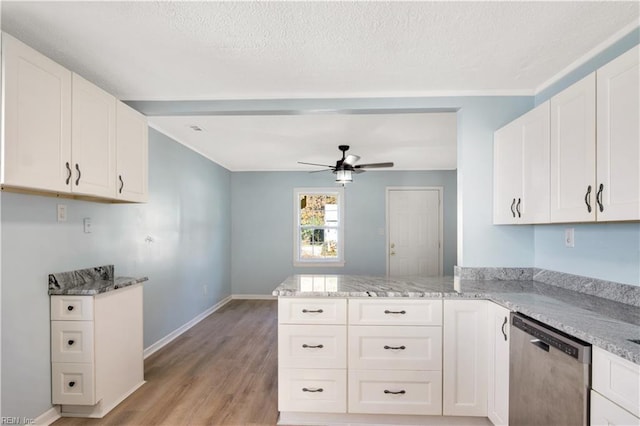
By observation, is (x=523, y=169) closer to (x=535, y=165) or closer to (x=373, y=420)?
(x=535, y=165)

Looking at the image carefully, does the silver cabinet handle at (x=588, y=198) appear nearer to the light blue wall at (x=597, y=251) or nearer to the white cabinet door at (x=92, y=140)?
the light blue wall at (x=597, y=251)

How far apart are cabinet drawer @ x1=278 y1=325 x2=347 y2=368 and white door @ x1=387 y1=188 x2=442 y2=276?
4.11 metres

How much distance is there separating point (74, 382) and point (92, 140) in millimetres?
1591

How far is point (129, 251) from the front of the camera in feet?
9.91

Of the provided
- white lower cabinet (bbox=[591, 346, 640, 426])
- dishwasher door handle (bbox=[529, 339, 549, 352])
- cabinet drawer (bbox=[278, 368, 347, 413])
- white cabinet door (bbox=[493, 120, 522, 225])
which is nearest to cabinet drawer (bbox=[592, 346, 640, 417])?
white lower cabinet (bbox=[591, 346, 640, 426])

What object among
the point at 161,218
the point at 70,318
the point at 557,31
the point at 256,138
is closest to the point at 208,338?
the point at 161,218

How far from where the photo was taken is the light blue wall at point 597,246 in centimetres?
174

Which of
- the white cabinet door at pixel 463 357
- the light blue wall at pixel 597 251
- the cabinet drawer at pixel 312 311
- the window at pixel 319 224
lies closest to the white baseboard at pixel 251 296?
the window at pixel 319 224

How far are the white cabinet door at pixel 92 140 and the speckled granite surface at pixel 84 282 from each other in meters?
0.64

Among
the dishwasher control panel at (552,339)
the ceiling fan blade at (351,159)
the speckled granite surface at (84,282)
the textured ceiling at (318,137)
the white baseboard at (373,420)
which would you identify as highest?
the textured ceiling at (318,137)

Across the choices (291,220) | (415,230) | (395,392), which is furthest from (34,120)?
(415,230)

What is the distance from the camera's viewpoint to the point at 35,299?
2.00m

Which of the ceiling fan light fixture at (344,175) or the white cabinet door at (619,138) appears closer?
the white cabinet door at (619,138)

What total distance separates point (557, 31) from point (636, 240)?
1.21 m
